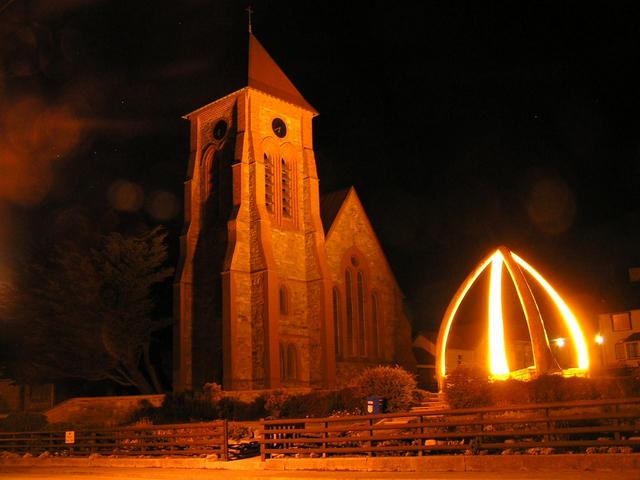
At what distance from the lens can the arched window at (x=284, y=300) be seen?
43.3 m

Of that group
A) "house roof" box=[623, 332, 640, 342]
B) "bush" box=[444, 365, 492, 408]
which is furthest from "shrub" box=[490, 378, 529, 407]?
"house roof" box=[623, 332, 640, 342]

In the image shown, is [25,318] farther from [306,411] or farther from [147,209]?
[306,411]

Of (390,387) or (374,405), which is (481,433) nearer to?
(374,405)

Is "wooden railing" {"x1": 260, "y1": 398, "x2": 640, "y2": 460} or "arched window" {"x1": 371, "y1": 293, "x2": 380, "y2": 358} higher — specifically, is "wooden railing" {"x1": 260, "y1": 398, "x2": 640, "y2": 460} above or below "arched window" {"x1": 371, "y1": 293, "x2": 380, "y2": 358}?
below

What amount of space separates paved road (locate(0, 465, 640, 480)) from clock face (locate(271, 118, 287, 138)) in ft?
86.6

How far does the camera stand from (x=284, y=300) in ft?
143

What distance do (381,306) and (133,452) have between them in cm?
2661

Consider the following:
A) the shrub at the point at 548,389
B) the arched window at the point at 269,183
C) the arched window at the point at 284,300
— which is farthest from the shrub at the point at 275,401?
the arched window at the point at 269,183

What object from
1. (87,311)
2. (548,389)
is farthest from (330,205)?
(548,389)

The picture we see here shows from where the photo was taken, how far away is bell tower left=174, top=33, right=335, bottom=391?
4153 cm

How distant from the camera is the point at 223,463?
20.2 metres

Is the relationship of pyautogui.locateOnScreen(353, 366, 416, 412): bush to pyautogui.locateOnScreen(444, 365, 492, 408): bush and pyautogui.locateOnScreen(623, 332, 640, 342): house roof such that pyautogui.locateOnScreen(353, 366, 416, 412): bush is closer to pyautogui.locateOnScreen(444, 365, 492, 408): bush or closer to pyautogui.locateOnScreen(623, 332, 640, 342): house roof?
pyautogui.locateOnScreen(444, 365, 492, 408): bush

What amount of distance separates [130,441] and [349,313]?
77.9 ft

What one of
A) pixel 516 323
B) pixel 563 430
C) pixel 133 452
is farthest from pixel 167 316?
pixel 563 430
